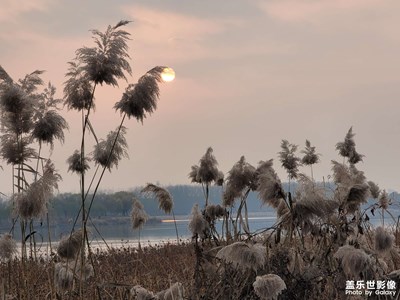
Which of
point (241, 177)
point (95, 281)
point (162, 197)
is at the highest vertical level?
point (241, 177)

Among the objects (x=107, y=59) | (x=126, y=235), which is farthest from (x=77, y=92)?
(x=126, y=235)

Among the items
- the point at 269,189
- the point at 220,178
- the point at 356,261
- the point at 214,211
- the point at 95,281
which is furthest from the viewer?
the point at 220,178

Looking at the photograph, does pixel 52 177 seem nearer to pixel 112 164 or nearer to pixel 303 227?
pixel 112 164

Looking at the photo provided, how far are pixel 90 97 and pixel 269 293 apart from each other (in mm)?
2620

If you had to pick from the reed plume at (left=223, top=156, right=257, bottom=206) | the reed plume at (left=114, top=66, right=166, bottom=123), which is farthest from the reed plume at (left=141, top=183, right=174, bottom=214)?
the reed plume at (left=114, top=66, right=166, bottom=123)

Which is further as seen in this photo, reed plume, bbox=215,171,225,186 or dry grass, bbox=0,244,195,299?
reed plume, bbox=215,171,225,186

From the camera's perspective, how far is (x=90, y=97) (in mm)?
5281

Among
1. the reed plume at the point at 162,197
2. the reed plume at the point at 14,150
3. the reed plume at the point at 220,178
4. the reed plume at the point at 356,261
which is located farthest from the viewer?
the reed plume at the point at 220,178

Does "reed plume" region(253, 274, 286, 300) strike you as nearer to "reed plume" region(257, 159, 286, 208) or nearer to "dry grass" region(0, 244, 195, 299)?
"reed plume" region(257, 159, 286, 208)

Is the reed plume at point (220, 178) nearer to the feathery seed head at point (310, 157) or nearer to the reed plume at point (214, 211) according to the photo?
the reed plume at point (214, 211)

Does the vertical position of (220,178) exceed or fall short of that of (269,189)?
it exceeds it

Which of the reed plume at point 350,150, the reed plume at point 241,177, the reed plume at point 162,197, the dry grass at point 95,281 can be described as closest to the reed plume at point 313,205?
the dry grass at point 95,281

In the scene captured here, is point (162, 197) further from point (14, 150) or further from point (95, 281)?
point (95, 281)

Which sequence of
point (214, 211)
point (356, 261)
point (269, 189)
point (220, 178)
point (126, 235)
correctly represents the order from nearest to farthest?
point (356, 261) < point (269, 189) < point (214, 211) < point (220, 178) < point (126, 235)
